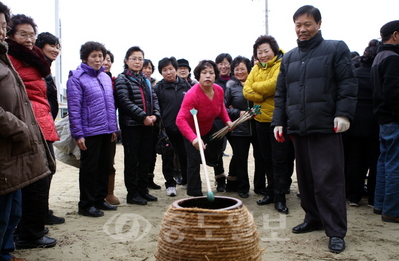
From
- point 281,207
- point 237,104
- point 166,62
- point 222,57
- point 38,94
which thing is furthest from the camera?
point 222,57

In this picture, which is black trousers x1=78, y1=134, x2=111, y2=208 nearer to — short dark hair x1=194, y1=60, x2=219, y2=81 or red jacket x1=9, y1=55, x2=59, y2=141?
red jacket x1=9, y1=55, x2=59, y2=141

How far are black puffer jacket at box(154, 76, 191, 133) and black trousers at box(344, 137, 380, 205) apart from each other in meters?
2.24

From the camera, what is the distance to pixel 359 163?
167 inches

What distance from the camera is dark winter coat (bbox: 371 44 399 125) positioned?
3.44m

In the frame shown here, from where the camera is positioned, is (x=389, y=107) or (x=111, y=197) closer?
(x=389, y=107)

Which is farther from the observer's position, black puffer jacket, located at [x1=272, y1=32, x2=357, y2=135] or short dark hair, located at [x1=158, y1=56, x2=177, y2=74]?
short dark hair, located at [x1=158, y1=56, x2=177, y2=74]

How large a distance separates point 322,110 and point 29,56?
2.39m

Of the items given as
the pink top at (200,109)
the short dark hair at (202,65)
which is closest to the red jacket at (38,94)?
the pink top at (200,109)

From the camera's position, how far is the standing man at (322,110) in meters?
2.88

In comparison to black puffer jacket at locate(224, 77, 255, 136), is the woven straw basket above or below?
below

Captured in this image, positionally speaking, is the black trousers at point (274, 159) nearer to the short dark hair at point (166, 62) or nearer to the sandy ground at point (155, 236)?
the sandy ground at point (155, 236)

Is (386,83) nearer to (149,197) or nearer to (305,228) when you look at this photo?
(305,228)

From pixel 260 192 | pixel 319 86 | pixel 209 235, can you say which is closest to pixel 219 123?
pixel 260 192

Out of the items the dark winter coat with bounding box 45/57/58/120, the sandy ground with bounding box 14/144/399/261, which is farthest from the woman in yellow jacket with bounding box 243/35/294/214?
the dark winter coat with bounding box 45/57/58/120
